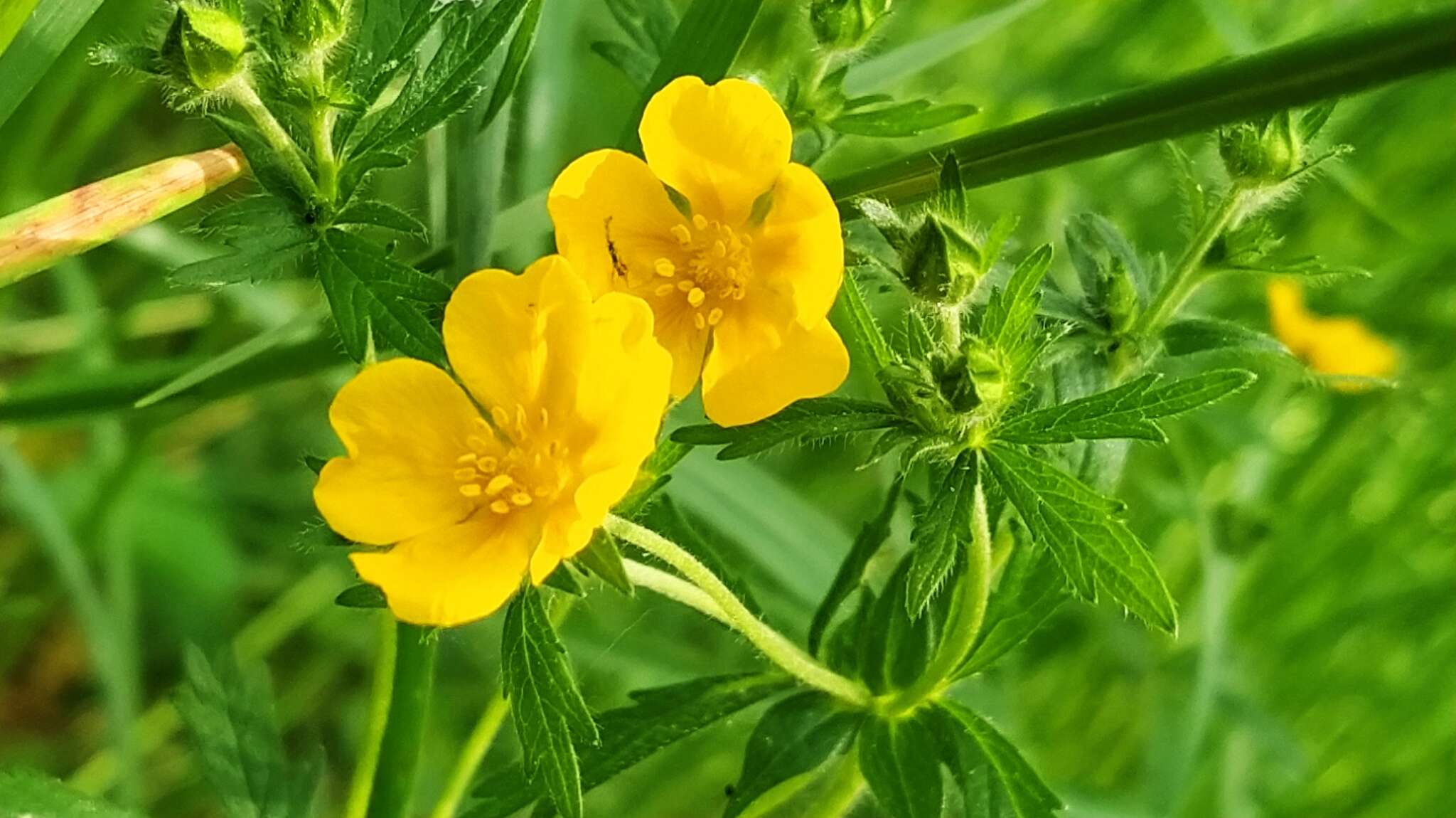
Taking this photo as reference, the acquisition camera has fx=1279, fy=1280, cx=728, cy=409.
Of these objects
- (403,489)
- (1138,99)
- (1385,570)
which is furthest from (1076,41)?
(403,489)

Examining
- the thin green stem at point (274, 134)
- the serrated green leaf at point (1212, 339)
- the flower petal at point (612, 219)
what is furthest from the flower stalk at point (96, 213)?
the serrated green leaf at point (1212, 339)

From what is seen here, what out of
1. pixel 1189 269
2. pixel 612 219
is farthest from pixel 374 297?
pixel 1189 269

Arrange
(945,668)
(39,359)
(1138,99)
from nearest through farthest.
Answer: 1. (1138,99)
2. (945,668)
3. (39,359)

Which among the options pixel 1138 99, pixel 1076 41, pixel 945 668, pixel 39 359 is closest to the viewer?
pixel 1138 99

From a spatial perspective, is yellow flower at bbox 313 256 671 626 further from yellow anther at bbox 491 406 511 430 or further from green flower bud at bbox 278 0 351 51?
green flower bud at bbox 278 0 351 51

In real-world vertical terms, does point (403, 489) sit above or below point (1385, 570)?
above

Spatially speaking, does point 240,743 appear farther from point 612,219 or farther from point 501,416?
point 612,219

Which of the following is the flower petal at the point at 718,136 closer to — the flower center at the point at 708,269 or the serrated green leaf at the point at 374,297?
the flower center at the point at 708,269

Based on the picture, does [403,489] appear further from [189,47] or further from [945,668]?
[945,668]
